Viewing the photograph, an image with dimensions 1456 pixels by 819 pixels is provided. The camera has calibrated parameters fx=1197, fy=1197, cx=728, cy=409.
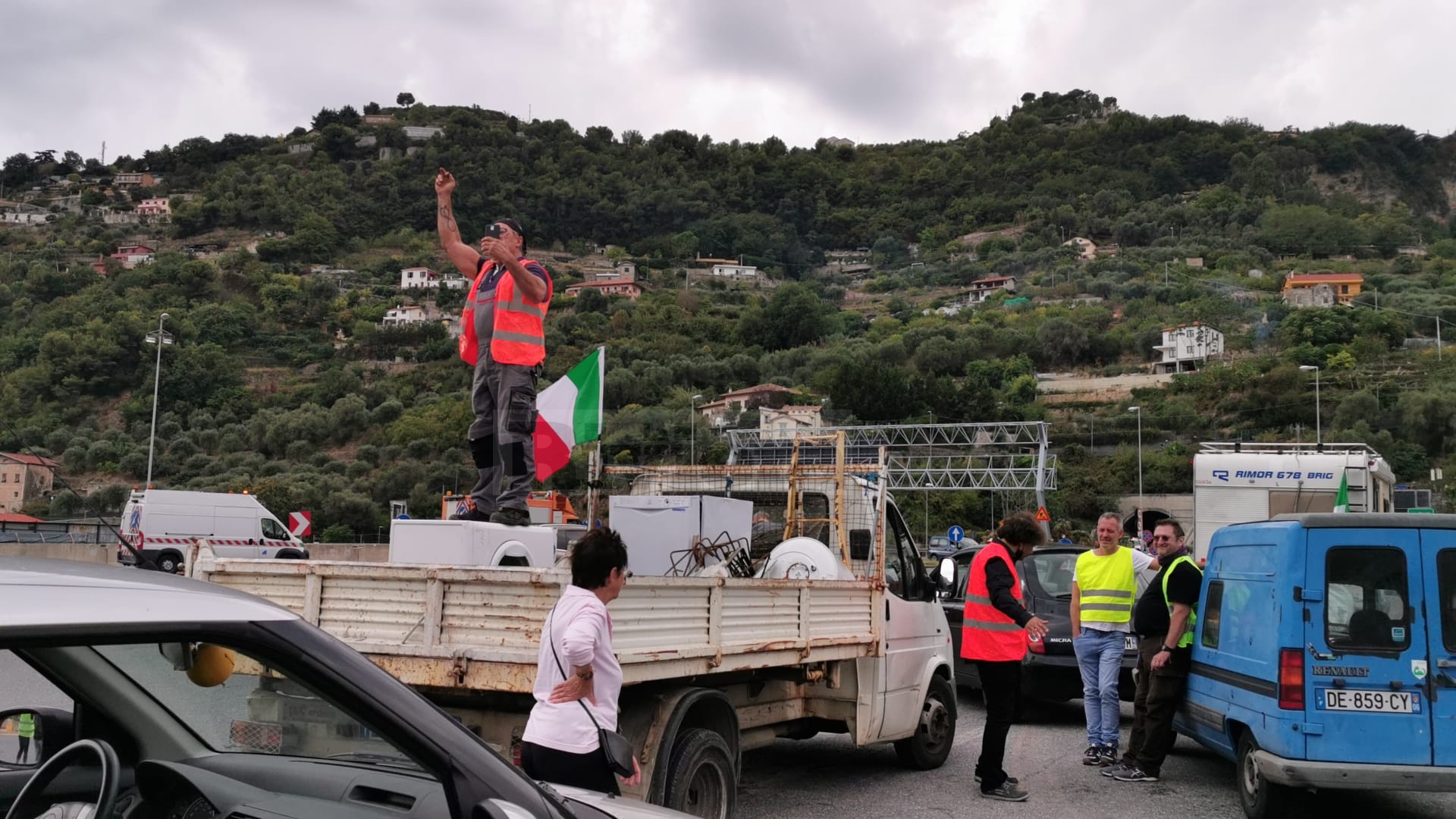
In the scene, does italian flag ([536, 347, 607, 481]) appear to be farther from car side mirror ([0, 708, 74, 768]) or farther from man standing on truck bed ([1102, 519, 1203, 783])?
car side mirror ([0, 708, 74, 768])

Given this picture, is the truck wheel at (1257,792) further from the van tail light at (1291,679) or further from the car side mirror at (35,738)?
the car side mirror at (35,738)

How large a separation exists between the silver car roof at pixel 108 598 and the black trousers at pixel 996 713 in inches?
236

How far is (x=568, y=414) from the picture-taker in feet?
28.8

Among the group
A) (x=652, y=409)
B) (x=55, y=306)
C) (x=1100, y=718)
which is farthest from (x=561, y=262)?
(x=1100, y=718)

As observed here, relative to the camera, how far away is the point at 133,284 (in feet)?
377

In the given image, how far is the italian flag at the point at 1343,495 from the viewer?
1511 cm

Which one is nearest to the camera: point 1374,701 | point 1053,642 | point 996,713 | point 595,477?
point 1374,701

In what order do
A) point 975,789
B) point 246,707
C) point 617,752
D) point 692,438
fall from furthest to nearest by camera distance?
point 692,438
point 975,789
point 617,752
point 246,707

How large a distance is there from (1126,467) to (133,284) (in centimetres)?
9317

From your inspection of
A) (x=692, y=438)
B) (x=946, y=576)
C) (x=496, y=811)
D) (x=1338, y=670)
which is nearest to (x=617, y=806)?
(x=496, y=811)

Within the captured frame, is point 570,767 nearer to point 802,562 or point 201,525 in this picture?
point 802,562

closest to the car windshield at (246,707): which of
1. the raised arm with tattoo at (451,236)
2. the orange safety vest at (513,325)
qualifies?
the orange safety vest at (513,325)

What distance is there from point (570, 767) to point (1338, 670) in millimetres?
4313

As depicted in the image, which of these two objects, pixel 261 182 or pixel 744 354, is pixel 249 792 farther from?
pixel 261 182
